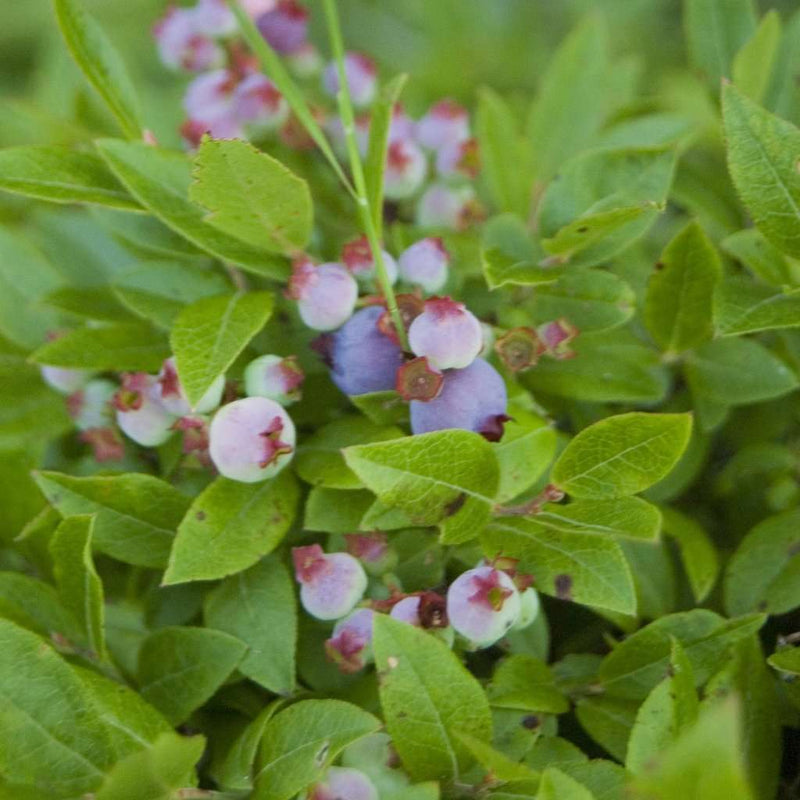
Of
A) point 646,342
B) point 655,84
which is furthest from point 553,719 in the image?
point 655,84

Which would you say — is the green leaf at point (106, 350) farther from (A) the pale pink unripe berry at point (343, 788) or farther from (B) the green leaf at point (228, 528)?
(A) the pale pink unripe berry at point (343, 788)

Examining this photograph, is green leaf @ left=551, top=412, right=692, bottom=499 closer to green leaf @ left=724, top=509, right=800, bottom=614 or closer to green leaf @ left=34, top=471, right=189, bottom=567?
green leaf @ left=724, top=509, right=800, bottom=614

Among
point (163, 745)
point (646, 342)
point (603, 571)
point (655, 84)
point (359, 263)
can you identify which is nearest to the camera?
point (163, 745)

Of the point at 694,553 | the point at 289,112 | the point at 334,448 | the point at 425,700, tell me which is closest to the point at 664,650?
the point at 694,553

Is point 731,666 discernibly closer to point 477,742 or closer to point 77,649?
point 477,742

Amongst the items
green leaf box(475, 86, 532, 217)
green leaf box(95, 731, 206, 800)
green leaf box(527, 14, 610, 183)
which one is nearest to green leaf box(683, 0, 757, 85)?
green leaf box(527, 14, 610, 183)

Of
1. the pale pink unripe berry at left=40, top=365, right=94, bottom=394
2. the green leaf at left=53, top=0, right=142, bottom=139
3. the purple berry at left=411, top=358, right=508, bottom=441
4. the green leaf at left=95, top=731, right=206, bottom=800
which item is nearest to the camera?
the green leaf at left=95, top=731, right=206, bottom=800
